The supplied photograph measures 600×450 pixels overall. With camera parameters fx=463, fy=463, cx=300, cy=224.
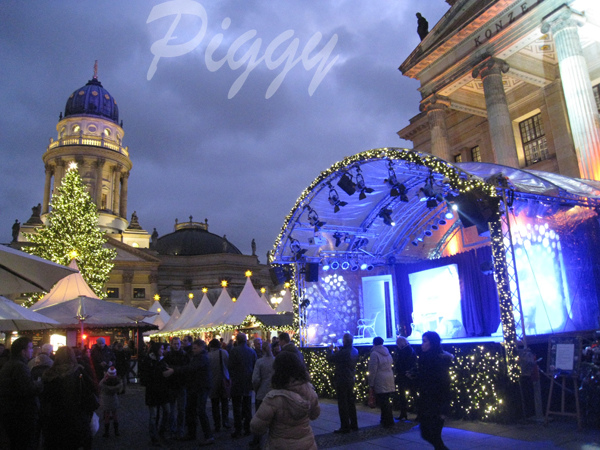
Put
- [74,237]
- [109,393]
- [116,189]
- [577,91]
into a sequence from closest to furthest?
[109,393]
[577,91]
[74,237]
[116,189]

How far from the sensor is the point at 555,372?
26.4 ft

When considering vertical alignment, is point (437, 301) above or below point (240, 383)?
above

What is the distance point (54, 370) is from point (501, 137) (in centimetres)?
1826

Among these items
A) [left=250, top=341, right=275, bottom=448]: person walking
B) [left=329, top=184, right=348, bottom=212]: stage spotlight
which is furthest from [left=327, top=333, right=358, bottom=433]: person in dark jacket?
[left=329, top=184, right=348, bottom=212]: stage spotlight

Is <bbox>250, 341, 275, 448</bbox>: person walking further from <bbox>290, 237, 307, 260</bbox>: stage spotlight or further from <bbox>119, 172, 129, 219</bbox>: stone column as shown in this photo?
<bbox>119, 172, 129, 219</bbox>: stone column

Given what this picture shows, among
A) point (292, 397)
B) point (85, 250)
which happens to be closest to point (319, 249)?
point (292, 397)

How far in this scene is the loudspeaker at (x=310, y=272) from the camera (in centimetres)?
1539

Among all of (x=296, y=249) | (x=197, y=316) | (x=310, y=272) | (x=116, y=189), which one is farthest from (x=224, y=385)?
(x=116, y=189)

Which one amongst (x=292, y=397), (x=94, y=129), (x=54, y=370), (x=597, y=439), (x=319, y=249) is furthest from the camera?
(x=94, y=129)

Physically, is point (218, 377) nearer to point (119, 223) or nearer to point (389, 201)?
point (389, 201)

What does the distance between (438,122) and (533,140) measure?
4.52 m

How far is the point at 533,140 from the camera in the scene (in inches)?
875

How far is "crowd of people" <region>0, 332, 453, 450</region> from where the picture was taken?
3684mm

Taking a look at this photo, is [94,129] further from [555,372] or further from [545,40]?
[555,372]
